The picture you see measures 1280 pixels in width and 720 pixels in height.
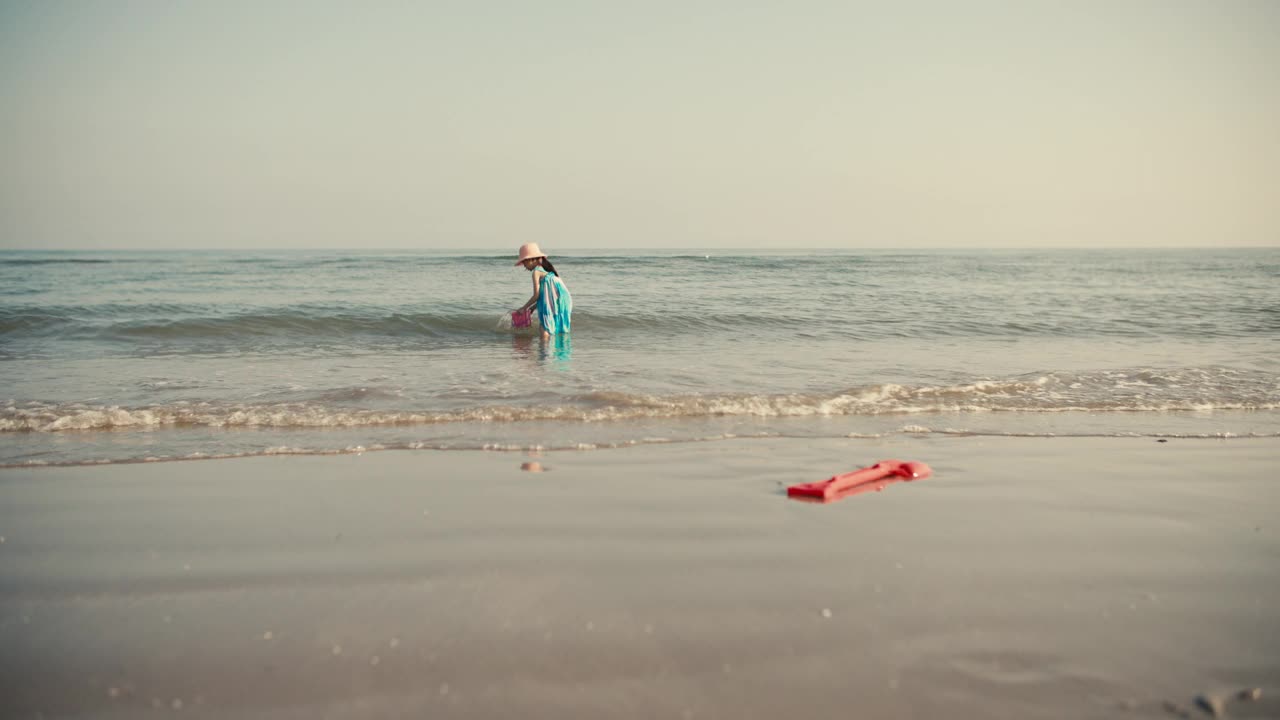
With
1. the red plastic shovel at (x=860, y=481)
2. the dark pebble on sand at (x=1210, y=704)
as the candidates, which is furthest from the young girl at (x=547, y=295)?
the dark pebble on sand at (x=1210, y=704)

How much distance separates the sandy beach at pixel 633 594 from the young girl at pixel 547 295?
6.77m

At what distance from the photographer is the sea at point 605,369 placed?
20.3ft

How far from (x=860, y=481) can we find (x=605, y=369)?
17.1ft

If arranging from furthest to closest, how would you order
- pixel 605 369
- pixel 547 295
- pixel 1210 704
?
→ pixel 547 295 < pixel 605 369 < pixel 1210 704

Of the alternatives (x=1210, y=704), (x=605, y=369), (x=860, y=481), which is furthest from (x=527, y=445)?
(x=1210, y=704)

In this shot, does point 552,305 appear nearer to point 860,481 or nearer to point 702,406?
point 702,406

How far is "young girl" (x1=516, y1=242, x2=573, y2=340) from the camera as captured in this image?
1145 cm

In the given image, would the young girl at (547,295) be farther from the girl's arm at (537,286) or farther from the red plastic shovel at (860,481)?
the red plastic shovel at (860,481)

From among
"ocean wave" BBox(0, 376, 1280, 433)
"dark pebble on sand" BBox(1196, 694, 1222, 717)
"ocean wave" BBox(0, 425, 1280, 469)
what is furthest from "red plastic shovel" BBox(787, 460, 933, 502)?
"ocean wave" BBox(0, 376, 1280, 433)

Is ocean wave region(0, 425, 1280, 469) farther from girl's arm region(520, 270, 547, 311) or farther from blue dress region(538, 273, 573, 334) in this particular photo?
girl's arm region(520, 270, 547, 311)

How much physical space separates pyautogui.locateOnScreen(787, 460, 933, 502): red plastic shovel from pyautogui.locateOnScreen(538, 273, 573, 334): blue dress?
7.40 metres

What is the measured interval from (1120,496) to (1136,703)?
2.45 metres

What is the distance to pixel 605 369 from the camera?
928 cm

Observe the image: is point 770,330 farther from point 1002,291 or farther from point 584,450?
point 1002,291
